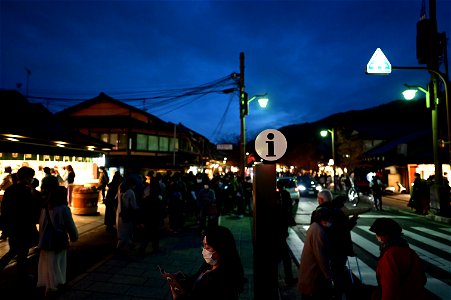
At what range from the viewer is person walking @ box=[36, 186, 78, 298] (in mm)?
4988

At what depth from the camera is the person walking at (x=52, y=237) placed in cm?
499

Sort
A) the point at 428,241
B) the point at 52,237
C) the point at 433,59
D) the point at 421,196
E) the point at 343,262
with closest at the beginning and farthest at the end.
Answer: the point at 343,262
the point at 52,237
the point at 428,241
the point at 433,59
the point at 421,196

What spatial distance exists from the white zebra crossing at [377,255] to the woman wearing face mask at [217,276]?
3.65 meters

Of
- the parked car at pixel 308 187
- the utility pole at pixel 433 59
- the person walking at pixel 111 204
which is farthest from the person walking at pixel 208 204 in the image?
the parked car at pixel 308 187

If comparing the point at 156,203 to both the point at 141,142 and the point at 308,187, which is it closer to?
the point at 308,187

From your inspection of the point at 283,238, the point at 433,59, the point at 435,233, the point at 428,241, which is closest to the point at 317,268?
the point at 283,238

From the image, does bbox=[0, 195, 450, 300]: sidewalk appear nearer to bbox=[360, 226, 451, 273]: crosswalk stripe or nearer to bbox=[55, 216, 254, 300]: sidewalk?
bbox=[55, 216, 254, 300]: sidewalk

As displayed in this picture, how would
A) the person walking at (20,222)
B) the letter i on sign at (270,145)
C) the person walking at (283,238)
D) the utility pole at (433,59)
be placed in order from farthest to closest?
the utility pole at (433,59)
the person walking at (283,238)
the person walking at (20,222)
the letter i on sign at (270,145)

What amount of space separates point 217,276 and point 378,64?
36.1 ft

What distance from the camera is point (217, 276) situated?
2469 mm

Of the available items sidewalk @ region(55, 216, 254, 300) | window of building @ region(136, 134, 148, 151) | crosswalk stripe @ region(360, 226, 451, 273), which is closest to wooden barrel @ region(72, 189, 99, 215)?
sidewalk @ region(55, 216, 254, 300)

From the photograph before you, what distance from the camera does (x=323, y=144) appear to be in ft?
262

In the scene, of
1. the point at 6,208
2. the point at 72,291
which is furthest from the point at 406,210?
the point at 6,208

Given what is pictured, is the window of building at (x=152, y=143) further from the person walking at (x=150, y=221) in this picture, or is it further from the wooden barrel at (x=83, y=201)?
the person walking at (x=150, y=221)
